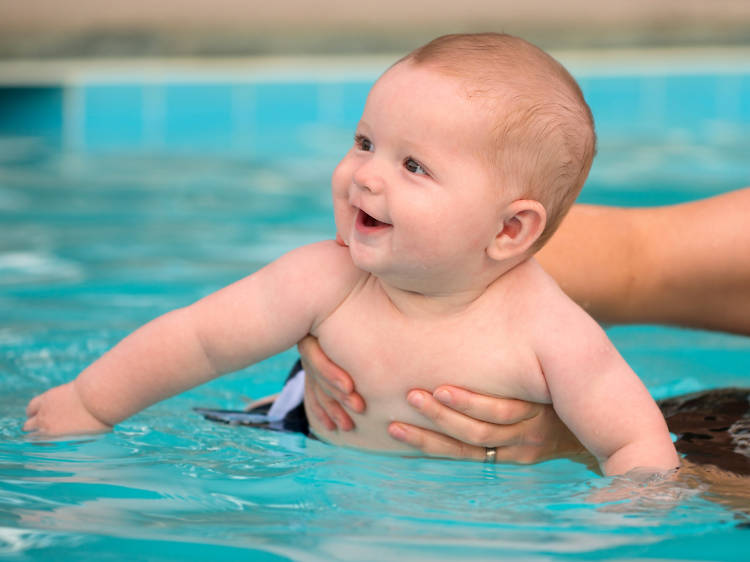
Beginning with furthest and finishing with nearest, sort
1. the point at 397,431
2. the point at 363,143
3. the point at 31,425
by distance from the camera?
the point at 31,425
the point at 397,431
the point at 363,143

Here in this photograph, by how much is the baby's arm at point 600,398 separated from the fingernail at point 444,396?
0.52 ft

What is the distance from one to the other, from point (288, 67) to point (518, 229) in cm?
638

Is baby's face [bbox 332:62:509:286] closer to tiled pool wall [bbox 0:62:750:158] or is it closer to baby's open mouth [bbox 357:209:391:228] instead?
baby's open mouth [bbox 357:209:391:228]

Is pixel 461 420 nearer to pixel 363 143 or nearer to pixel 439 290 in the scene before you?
pixel 439 290

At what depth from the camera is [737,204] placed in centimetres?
244

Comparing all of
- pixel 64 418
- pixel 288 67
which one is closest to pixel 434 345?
pixel 64 418

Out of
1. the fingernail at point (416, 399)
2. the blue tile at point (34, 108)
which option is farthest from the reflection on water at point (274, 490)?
the blue tile at point (34, 108)

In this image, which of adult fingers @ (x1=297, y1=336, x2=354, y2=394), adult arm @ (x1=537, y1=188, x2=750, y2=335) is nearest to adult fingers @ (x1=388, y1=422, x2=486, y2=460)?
adult fingers @ (x1=297, y1=336, x2=354, y2=394)

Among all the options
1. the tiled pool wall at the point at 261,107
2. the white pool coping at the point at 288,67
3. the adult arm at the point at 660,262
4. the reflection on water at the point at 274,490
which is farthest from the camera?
the white pool coping at the point at 288,67

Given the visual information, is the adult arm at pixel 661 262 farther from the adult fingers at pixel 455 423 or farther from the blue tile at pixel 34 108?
the blue tile at pixel 34 108

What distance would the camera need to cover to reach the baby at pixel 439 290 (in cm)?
167

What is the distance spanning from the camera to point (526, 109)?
1.66 meters

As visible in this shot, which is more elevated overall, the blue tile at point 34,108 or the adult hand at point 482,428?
the blue tile at point 34,108

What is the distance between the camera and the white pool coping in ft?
24.8
